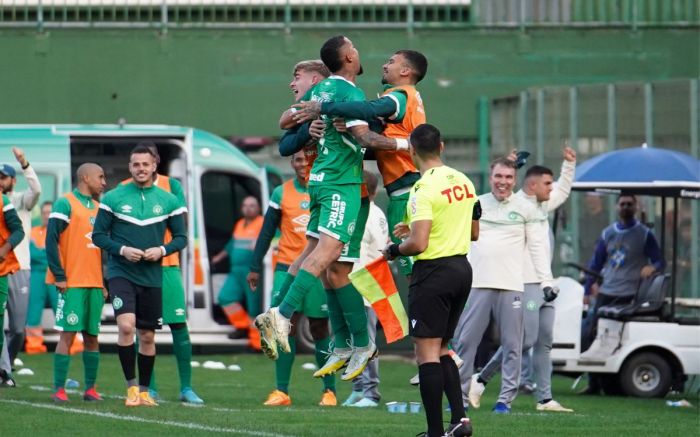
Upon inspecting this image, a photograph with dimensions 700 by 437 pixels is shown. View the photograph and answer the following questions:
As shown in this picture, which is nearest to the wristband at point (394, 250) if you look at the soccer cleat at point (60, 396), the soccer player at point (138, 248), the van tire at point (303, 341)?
the soccer player at point (138, 248)

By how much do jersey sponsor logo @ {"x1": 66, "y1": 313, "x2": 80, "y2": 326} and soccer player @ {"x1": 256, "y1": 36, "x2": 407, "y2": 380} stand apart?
11.2 ft

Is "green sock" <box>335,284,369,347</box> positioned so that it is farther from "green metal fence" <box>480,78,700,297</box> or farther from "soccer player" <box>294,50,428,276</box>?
"green metal fence" <box>480,78,700,297</box>

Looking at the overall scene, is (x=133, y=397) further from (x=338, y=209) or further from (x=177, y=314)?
(x=338, y=209)

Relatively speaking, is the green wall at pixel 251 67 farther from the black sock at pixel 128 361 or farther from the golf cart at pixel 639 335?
the black sock at pixel 128 361

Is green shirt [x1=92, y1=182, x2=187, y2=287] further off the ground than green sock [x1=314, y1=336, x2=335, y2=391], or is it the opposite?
green shirt [x1=92, y1=182, x2=187, y2=287]

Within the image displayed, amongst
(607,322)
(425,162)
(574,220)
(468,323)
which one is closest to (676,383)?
(607,322)

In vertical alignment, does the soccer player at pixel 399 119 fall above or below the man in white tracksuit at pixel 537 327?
above

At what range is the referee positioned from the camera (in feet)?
34.6

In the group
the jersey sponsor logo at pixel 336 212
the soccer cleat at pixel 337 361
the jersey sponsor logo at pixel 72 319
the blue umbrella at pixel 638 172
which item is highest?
the blue umbrella at pixel 638 172

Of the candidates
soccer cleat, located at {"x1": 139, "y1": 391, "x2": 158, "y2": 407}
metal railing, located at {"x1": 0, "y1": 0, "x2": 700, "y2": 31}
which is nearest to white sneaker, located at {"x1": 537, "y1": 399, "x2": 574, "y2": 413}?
soccer cleat, located at {"x1": 139, "y1": 391, "x2": 158, "y2": 407}

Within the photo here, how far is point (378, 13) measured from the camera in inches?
1069

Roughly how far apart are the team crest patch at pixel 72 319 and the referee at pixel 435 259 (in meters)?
4.55

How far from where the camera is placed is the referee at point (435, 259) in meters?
10.5

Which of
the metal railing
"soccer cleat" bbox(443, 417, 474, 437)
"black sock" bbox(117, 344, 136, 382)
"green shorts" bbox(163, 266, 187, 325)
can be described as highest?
the metal railing
